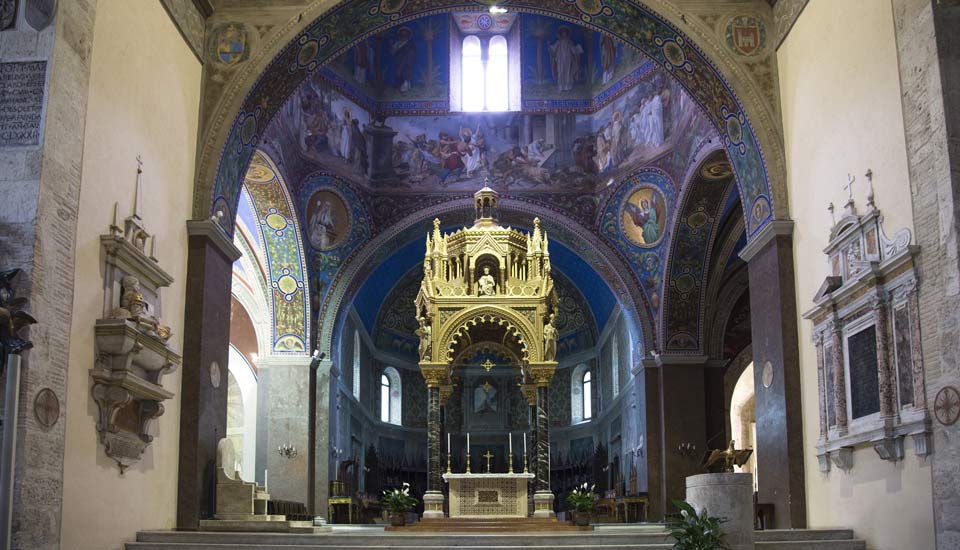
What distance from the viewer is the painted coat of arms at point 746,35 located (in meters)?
15.3

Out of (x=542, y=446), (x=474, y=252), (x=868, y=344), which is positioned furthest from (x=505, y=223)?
(x=868, y=344)

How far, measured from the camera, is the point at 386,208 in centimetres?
2612

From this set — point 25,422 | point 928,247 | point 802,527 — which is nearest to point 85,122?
point 25,422

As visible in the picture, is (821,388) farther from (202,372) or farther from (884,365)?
(202,372)

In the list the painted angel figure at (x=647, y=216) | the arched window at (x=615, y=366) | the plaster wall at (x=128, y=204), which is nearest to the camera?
the plaster wall at (x=128, y=204)

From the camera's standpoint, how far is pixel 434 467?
19.4 m

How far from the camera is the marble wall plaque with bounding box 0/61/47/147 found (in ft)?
32.7

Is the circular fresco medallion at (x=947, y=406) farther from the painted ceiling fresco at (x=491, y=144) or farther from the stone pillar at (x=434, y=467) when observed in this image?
the painted ceiling fresco at (x=491, y=144)

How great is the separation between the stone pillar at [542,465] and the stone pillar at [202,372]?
6516mm

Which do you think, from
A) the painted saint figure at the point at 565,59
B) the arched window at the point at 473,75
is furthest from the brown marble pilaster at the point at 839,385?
the arched window at the point at 473,75

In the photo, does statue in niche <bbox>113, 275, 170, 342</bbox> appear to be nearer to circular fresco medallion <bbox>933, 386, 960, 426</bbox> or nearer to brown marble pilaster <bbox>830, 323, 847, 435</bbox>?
brown marble pilaster <bbox>830, 323, 847, 435</bbox>

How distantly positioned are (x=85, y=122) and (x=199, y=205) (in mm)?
3726

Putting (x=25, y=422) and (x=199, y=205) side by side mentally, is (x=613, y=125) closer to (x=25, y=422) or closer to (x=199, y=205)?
(x=199, y=205)

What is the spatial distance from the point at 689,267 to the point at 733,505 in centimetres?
1472
